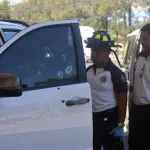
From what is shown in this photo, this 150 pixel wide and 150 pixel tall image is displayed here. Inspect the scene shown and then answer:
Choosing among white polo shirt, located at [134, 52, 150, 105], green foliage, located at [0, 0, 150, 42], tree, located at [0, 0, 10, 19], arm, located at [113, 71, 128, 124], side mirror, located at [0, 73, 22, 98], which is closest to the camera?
side mirror, located at [0, 73, 22, 98]

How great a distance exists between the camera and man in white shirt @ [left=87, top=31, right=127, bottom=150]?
3852 millimetres

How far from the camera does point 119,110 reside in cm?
390

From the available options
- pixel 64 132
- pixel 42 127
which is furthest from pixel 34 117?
pixel 64 132

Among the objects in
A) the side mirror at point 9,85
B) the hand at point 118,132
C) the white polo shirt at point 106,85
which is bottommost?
the hand at point 118,132

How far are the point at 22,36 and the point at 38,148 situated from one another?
36.3 inches

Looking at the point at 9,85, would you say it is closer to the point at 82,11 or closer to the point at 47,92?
the point at 47,92

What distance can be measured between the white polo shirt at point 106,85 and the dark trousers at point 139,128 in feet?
2.18

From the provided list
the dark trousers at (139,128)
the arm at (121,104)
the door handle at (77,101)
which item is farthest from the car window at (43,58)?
the dark trousers at (139,128)

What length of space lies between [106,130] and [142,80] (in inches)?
28.8

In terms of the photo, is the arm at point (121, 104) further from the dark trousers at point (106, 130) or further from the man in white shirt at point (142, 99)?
the man in white shirt at point (142, 99)

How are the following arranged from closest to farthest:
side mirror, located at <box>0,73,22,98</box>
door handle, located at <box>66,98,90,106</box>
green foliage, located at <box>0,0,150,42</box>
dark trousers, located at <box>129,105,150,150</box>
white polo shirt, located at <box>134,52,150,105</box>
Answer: side mirror, located at <box>0,73,22,98</box>
door handle, located at <box>66,98,90,106</box>
white polo shirt, located at <box>134,52,150,105</box>
dark trousers, located at <box>129,105,150,150</box>
green foliage, located at <box>0,0,150,42</box>

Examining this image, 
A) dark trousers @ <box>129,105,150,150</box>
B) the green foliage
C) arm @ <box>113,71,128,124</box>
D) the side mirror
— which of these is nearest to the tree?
the green foliage

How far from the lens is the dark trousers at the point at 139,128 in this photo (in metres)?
4.43

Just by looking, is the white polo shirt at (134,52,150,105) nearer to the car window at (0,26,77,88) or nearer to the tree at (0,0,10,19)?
the car window at (0,26,77,88)
